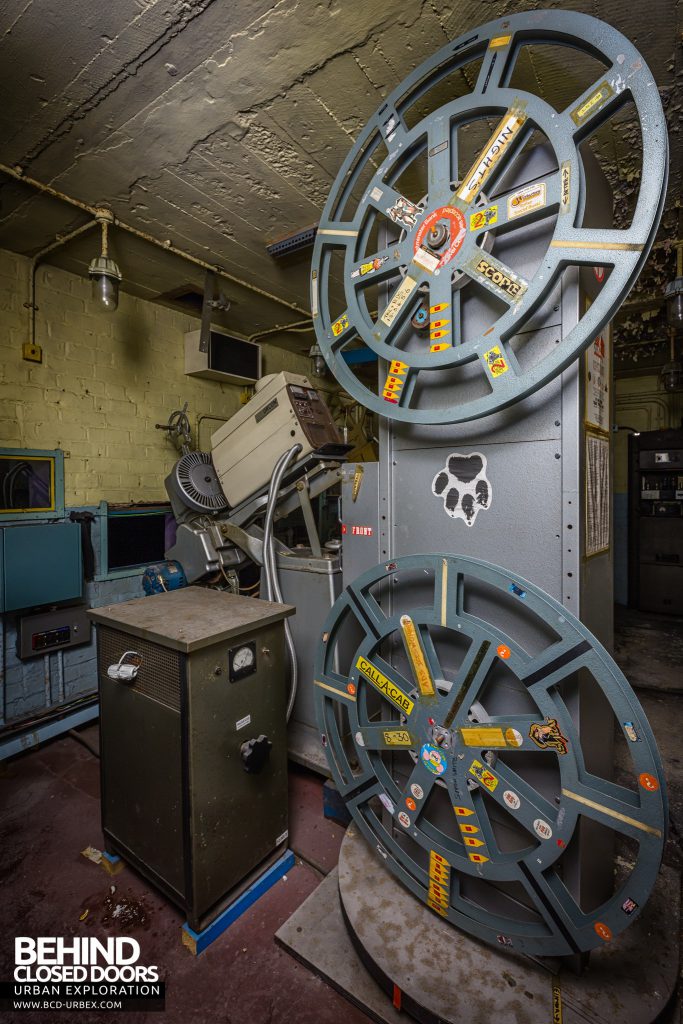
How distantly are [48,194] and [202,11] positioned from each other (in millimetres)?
1281

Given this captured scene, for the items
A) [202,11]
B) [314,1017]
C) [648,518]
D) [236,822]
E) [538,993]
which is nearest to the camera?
[538,993]

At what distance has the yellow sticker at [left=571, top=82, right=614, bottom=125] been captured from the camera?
1.02 m

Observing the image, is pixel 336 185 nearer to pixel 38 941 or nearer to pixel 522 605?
pixel 522 605

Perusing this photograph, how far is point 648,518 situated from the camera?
537cm

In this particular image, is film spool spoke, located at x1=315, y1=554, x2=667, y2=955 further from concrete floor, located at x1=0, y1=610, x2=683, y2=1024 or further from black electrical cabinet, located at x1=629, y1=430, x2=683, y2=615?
black electrical cabinet, located at x1=629, y1=430, x2=683, y2=615

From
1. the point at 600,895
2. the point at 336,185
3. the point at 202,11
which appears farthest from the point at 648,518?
the point at 202,11

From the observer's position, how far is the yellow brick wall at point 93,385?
9.14 feet

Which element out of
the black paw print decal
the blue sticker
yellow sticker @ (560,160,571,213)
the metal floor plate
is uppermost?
yellow sticker @ (560,160,571,213)

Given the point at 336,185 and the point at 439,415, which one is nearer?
the point at 439,415

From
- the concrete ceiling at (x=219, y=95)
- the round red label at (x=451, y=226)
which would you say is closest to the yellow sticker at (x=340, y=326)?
the round red label at (x=451, y=226)

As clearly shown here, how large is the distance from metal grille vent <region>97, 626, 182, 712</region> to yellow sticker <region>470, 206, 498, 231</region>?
1483 millimetres

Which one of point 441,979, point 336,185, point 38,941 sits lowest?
point 38,941

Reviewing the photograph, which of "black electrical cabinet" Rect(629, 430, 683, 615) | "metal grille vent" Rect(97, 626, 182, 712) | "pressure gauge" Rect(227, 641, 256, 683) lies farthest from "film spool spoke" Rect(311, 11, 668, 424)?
"black electrical cabinet" Rect(629, 430, 683, 615)

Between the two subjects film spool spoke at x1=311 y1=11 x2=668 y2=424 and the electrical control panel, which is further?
the electrical control panel
